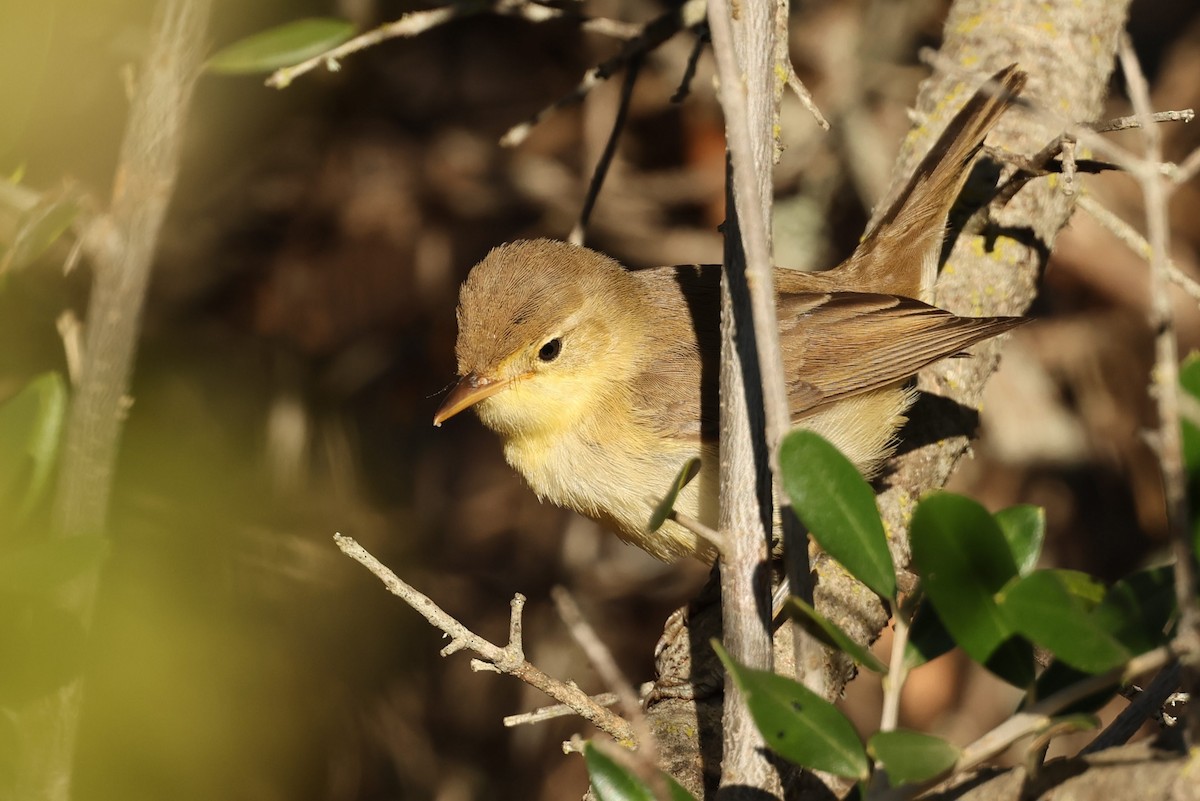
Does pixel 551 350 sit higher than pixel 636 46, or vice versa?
pixel 636 46

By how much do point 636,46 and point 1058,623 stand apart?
7.92 ft

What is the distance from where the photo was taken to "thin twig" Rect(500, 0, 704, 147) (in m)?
3.35

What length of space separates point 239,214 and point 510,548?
2.27 metres

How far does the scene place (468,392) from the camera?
10.4 feet

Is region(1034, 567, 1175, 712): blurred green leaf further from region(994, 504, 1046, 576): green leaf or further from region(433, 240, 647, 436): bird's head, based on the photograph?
region(433, 240, 647, 436): bird's head

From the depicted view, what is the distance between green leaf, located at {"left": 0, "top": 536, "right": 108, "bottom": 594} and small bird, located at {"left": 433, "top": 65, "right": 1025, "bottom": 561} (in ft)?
4.59

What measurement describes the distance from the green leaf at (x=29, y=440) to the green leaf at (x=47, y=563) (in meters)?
0.14

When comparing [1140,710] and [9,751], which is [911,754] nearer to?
[1140,710]

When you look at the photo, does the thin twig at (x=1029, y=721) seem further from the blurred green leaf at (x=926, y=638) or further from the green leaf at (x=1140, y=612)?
the blurred green leaf at (x=926, y=638)

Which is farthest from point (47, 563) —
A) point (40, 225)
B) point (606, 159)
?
point (606, 159)

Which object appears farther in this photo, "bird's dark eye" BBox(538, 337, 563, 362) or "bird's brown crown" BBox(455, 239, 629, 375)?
"bird's dark eye" BBox(538, 337, 563, 362)

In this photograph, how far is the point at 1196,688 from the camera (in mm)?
1403

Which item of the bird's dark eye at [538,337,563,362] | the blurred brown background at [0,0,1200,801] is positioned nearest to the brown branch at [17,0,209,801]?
the bird's dark eye at [538,337,563,362]

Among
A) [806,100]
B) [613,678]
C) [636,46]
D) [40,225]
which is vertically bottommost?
[613,678]
